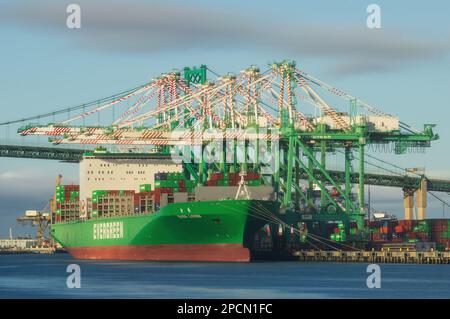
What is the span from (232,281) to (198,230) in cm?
2655

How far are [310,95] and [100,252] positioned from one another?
29.2 metres

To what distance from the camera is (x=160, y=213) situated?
108 metres

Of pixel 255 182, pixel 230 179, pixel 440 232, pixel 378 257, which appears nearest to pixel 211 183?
pixel 230 179

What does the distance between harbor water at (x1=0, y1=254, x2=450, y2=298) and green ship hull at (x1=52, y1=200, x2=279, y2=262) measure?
190 centimetres

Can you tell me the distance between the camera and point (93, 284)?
78750 mm

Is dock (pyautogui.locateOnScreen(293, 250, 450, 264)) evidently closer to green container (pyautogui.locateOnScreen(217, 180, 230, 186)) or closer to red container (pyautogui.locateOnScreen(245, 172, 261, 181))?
red container (pyautogui.locateOnScreen(245, 172, 261, 181))

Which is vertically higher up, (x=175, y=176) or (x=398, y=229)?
(x=175, y=176)

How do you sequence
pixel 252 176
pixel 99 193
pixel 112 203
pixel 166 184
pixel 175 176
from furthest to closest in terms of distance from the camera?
pixel 99 193
pixel 112 203
pixel 175 176
pixel 166 184
pixel 252 176

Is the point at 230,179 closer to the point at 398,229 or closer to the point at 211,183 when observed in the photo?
the point at 211,183

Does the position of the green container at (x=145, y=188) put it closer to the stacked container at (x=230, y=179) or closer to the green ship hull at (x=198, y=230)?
the green ship hull at (x=198, y=230)

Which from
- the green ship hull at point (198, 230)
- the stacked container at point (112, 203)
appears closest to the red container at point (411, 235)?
the green ship hull at point (198, 230)

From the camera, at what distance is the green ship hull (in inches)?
4082
